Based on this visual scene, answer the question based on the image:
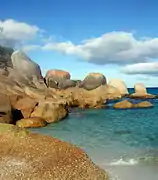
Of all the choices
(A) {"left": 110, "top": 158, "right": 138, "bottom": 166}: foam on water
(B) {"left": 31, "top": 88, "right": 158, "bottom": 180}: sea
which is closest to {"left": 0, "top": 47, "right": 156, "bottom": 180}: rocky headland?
(B) {"left": 31, "top": 88, "right": 158, "bottom": 180}: sea

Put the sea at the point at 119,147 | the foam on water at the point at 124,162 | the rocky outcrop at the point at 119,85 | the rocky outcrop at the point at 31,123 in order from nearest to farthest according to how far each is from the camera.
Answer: the sea at the point at 119,147 → the foam on water at the point at 124,162 → the rocky outcrop at the point at 31,123 → the rocky outcrop at the point at 119,85

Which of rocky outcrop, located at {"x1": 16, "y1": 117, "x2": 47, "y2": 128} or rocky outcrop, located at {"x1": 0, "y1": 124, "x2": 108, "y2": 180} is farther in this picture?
rocky outcrop, located at {"x1": 16, "y1": 117, "x2": 47, "y2": 128}

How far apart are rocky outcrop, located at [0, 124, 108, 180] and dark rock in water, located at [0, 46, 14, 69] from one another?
125ft

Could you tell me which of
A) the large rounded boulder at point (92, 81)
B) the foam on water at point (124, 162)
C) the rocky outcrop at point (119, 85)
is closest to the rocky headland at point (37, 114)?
the large rounded boulder at point (92, 81)

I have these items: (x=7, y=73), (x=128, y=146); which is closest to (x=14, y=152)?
(x=128, y=146)

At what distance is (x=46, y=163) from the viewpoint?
53.2 ft

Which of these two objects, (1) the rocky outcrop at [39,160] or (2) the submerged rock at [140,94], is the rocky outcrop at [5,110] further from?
(2) the submerged rock at [140,94]

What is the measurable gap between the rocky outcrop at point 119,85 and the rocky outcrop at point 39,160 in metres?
83.2

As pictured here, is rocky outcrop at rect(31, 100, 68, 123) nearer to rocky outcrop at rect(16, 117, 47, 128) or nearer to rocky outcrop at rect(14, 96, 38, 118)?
rocky outcrop at rect(14, 96, 38, 118)

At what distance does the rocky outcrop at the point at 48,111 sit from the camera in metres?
39.1

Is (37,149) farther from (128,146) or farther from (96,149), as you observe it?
(128,146)

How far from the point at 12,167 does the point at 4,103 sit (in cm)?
2092

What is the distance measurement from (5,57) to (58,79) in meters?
15.1

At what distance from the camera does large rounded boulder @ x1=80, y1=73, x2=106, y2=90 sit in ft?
243
